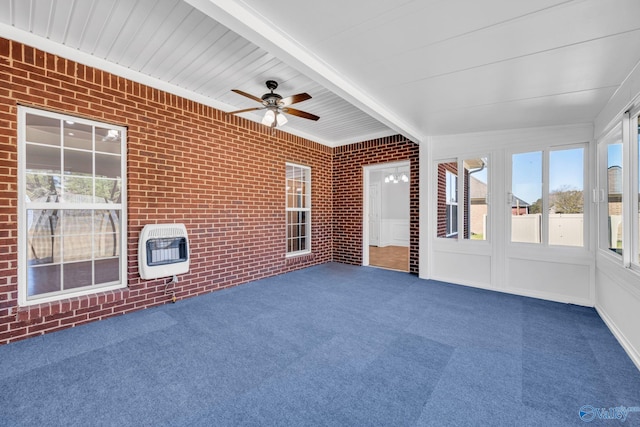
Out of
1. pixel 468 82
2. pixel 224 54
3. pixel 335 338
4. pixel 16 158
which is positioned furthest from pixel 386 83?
pixel 16 158

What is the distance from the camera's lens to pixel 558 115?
340 cm

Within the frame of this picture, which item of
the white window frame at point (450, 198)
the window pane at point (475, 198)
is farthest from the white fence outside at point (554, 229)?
the white window frame at point (450, 198)

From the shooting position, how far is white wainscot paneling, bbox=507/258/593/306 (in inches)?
142

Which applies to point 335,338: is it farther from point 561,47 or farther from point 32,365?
point 561,47

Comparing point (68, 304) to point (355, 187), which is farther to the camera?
point (355, 187)

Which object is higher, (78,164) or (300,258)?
(78,164)

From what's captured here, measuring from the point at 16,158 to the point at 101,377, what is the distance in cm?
217

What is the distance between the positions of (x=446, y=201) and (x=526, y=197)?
118 cm

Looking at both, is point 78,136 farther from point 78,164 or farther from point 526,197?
point 526,197

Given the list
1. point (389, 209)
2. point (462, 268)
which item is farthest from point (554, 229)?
point (389, 209)

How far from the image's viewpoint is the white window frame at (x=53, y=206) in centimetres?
254

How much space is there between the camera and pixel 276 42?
6.63 feet

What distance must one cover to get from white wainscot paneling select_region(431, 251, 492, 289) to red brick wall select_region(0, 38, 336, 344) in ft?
8.35

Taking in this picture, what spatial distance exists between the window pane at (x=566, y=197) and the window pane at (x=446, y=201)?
1.34 meters
